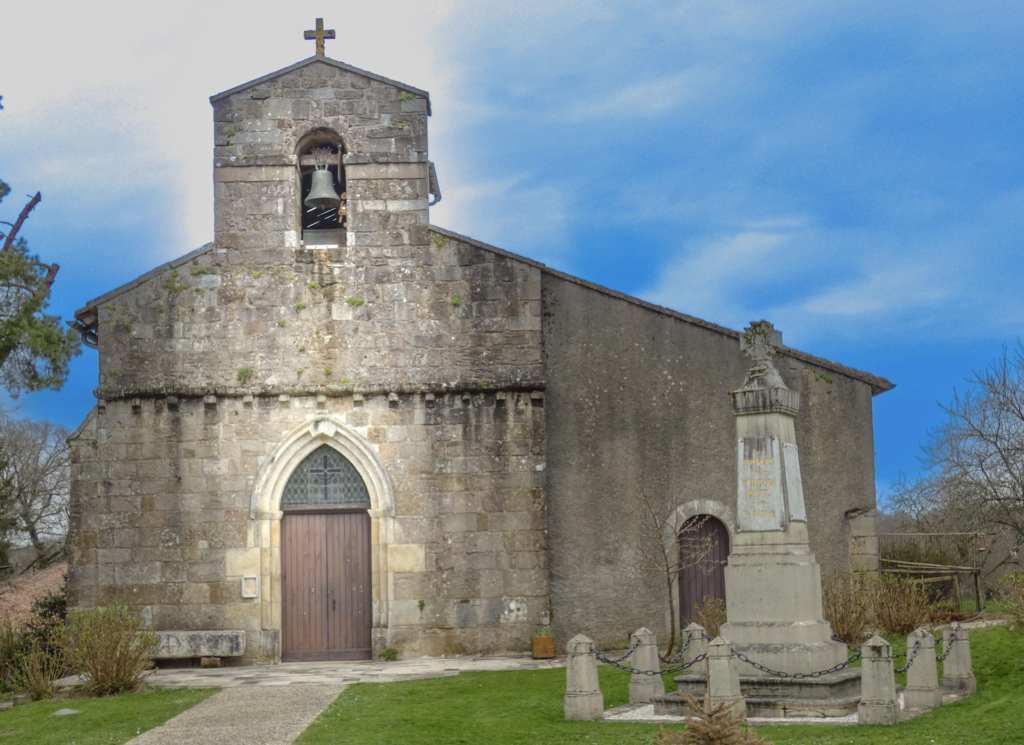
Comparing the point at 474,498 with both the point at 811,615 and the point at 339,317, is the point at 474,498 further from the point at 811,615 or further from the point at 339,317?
the point at 811,615

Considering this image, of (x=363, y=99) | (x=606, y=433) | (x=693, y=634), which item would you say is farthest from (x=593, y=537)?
(x=363, y=99)

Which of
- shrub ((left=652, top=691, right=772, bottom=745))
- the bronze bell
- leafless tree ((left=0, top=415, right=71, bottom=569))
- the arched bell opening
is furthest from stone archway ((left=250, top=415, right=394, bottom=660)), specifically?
leafless tree ((left=0, top=415, right=71, bottom=569))

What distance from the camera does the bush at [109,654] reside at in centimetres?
1274

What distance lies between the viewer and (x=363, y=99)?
16.1m

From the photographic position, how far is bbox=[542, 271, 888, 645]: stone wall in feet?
50.8

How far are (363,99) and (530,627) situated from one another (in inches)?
302

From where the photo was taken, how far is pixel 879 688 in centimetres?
900

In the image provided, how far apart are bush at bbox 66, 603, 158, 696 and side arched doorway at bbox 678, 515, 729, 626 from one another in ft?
23.3

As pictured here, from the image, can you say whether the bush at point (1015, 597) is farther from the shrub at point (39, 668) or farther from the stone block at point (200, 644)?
the shrub at point (39, 668)

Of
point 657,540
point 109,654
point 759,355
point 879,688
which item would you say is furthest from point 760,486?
point 109,654

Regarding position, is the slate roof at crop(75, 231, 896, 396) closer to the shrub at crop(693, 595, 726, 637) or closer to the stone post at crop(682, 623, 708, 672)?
the shrub at crop(693, 595, 726, 637)

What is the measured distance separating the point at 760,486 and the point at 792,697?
6.46 feet

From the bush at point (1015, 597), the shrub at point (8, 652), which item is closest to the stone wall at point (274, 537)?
the shrub at point (8, 652)

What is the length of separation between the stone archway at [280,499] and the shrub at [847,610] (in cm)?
569
